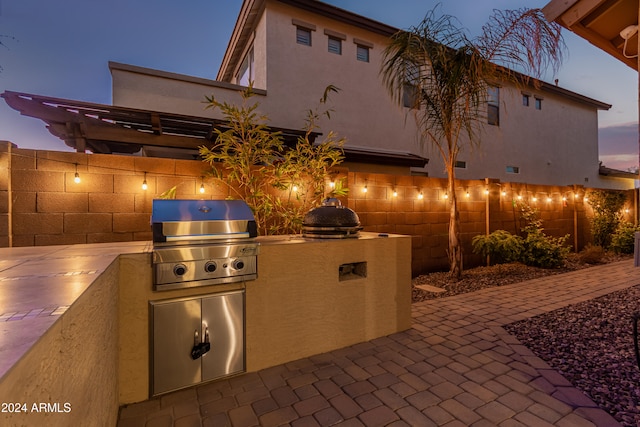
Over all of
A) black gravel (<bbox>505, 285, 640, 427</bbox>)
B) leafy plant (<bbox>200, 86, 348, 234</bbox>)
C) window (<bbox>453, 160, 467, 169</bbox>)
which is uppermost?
window (<bbox>453, 160, 467, 169</bbox>)

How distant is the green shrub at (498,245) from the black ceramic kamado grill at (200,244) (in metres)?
5.87

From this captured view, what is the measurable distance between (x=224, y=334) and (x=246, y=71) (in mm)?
9518

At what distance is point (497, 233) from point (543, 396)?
518 centimetres

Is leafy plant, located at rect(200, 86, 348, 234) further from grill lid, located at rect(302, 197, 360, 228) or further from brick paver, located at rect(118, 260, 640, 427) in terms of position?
brick paver, located at rect(118, 260, 640, 427)

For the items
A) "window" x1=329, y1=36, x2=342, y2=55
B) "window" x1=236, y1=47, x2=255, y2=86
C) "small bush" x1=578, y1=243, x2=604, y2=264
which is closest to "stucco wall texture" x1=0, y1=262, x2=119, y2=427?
"window" x1=236, y1=47, x2=255, y2=86

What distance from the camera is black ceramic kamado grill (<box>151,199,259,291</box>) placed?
7.88ft

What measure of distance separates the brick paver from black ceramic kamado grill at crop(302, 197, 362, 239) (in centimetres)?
130

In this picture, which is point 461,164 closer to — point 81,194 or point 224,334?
point 224,334

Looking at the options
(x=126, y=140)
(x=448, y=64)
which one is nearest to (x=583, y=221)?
(x=448, y=64)

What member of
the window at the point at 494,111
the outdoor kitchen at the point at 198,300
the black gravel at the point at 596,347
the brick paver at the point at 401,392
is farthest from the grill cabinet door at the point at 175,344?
the window at the point at 494,111

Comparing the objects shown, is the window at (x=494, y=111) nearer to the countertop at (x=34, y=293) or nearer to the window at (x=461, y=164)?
the window at (x=461, y=164)

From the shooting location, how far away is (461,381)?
105 inches

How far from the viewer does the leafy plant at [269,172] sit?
4.18 m

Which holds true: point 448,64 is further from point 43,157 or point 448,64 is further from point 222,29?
point 222,29
